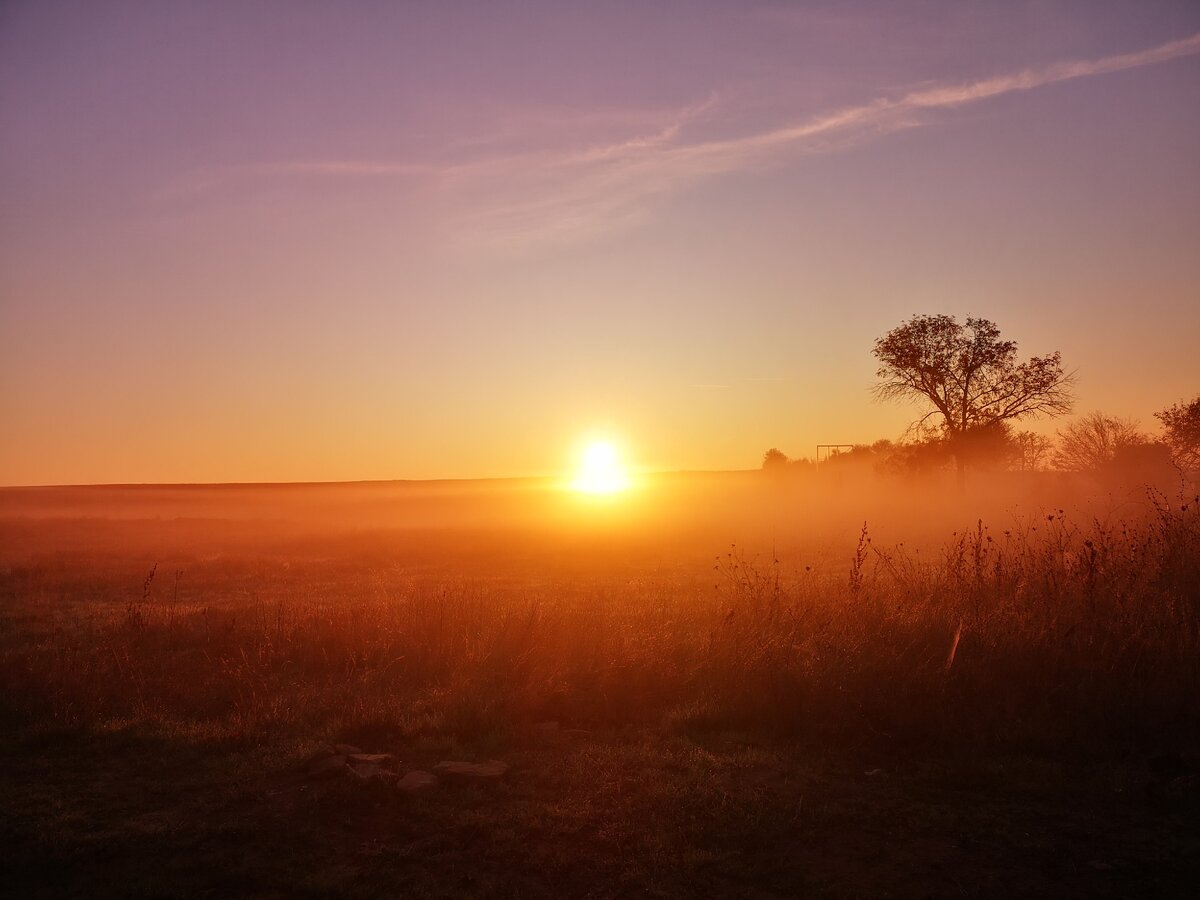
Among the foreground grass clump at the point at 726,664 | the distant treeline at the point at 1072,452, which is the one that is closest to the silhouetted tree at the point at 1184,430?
the distant treeline at the point at 1072,452

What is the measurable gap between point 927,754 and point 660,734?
2.16 meters

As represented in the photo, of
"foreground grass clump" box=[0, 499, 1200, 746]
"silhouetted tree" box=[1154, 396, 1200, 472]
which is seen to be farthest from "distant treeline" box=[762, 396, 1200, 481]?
"foreground grass clump" box=[0, 499, 1200, 746]

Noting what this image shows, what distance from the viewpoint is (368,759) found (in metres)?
6.03

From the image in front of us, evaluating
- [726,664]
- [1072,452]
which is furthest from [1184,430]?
[726,664]

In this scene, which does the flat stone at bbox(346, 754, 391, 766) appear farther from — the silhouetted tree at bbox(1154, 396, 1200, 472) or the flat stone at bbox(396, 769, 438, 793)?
the silhouetted tree at bbox(1154, 396, 1200, 472)

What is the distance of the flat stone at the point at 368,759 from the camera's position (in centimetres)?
596

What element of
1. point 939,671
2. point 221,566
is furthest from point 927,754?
point 221,566

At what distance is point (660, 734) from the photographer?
265 inches

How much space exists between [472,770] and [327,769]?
3.56 ft

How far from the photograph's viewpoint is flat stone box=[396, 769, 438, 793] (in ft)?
18.0

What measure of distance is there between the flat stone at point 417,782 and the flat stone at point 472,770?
10cm

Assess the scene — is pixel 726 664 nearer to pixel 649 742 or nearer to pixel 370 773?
pixel 649 742

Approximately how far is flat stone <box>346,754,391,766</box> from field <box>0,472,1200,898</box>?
88 mm

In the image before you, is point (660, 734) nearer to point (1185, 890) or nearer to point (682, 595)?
point (1185, 890)
